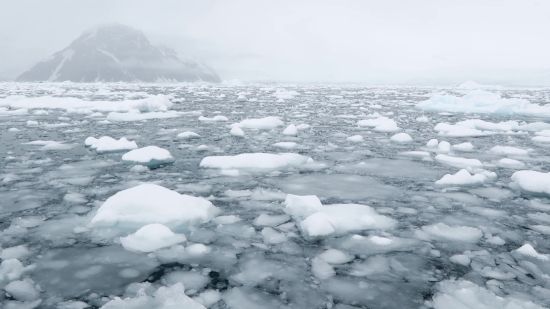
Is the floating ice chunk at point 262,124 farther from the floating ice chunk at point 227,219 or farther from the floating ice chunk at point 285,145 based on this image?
the floating ice chunk at point 227,219

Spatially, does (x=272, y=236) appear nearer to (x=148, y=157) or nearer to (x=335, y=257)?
(x=335, y=257)

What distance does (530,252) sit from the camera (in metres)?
3.03

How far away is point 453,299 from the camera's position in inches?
94.7

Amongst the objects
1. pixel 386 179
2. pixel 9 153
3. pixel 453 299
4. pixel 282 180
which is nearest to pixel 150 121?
pixel 9 153

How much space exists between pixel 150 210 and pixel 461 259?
8.95ft

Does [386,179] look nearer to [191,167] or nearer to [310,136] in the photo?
[191,167]

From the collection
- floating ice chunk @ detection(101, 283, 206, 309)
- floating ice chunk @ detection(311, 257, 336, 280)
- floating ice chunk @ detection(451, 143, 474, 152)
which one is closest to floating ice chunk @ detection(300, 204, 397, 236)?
floating ice chunk @ detection(311, 257, 336, 280)

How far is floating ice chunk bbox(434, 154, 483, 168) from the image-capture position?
6.11 metres

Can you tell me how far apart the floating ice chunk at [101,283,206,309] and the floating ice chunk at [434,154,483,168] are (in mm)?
5228

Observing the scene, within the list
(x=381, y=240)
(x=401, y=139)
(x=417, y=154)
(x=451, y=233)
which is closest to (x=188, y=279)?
(x=381, y=240)

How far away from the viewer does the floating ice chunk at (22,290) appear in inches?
92.9

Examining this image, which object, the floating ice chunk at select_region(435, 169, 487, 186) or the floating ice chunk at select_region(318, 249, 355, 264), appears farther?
the floating ice chunk at select_region(435, 169, 487, 186)

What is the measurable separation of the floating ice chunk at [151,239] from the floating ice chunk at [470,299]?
2041 millimetres

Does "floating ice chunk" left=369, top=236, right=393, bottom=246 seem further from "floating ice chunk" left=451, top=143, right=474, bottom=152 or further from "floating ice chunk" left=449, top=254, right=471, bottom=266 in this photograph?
"floating ice chunk" left=451, top=143, right=474, bottom=152
